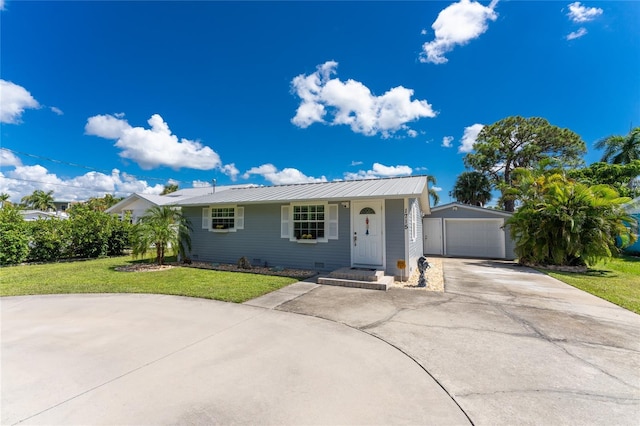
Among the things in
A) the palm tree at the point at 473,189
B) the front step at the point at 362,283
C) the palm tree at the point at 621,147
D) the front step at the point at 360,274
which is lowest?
the front step at the point at 362,283

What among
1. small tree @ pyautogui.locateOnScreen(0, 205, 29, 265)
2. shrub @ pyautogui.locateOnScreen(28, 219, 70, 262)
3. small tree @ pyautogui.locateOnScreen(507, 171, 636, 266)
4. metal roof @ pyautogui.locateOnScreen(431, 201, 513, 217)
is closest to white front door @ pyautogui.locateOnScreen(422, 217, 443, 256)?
metal roof @ pyautogui.locateOnScreen(431, 201, 513, 217)

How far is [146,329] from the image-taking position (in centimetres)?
423

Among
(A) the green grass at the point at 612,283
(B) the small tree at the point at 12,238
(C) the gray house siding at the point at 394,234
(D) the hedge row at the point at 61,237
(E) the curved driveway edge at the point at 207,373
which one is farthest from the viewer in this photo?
(D) the hedge row at the point at 61,237

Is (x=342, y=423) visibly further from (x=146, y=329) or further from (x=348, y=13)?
(x=348, y=13)

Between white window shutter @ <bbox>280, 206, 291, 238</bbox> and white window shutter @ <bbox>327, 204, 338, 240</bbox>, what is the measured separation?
63.5 inches

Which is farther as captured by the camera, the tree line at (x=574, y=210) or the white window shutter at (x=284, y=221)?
the white window shutter at (x=284, y=221)

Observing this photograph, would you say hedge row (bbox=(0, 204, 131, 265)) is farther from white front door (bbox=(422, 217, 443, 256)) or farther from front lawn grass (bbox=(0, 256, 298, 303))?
white front door (bbox=(422, 217, 443, 256))

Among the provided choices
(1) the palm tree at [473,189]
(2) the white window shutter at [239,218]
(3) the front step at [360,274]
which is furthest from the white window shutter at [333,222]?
(1) the palm tree at [473,189]

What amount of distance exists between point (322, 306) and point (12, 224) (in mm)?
13470

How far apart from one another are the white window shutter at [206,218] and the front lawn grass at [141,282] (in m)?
2.19

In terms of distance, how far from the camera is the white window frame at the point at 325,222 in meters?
8.99

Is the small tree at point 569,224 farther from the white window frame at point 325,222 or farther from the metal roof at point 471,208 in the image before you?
the white window frame at point 325,222

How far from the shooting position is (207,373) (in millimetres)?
2938

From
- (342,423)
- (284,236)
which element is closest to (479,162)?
(284,236)
